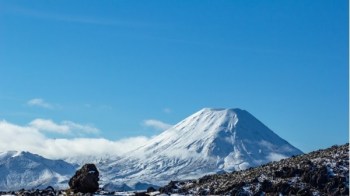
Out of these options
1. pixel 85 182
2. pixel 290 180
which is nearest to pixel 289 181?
pixel 290 180

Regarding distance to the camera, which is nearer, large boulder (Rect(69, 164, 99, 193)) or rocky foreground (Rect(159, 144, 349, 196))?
large boulder (Rect(69, 164, 99, 193))

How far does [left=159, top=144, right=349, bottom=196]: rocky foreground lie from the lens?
8500cm

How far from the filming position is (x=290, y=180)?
87750mm

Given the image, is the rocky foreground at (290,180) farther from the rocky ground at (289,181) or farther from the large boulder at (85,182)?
the large boulder at (85,182)

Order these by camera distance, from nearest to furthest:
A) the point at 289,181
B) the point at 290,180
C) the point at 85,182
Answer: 1. the point at 85,182
2. the point at 289,181
3. the point at 290,180

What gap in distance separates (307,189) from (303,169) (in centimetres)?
632

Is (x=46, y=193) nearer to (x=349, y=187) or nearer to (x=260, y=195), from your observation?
(x=260, y=195)

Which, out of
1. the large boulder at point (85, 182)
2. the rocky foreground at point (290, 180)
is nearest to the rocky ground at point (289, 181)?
the rocky foreground at point (290, 180)

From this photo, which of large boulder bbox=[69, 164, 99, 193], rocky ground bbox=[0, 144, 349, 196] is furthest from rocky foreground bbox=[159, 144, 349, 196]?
large boulder bbox=[69, 164, 99, 193]

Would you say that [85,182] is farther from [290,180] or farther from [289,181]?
[290,180]

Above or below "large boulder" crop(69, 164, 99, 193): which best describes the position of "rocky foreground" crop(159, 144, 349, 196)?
above

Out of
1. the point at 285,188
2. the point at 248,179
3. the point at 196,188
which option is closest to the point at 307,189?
the point at 285,188

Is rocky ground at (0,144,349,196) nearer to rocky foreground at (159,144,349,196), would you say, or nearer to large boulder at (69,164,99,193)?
rocky foreground at (159,144,349,196)

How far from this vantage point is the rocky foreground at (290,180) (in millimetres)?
85000
